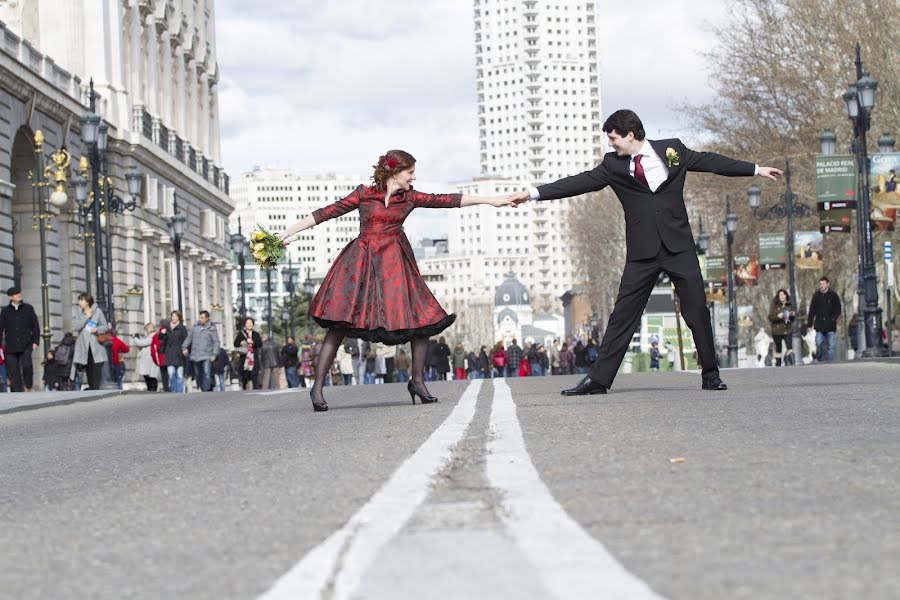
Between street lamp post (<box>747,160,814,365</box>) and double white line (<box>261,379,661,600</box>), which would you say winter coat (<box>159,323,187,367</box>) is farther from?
double white line (<box>261,379,661,600</box>)

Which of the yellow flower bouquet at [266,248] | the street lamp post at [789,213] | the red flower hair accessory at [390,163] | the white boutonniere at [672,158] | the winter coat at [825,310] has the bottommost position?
the winter coat at [825,310]

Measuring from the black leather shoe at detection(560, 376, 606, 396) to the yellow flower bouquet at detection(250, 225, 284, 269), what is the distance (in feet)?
8.43

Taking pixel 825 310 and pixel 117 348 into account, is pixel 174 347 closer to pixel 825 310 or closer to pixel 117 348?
pixel 117 348

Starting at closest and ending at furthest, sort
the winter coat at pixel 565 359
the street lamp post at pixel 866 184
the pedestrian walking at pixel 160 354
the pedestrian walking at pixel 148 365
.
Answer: the street lamp post at pixel 866 184, the pedestrian walking at pixel 160 354, the pedestrian walking at pixel 148 365, the winter coat at pixel 565 359

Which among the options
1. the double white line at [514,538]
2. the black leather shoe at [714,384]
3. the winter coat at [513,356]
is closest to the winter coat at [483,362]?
the winter coat at [513,356]

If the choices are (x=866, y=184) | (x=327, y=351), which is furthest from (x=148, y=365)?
(x=327, y=351)

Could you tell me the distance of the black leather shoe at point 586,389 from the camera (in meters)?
12.1

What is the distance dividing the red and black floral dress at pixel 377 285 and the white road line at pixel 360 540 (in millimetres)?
4960

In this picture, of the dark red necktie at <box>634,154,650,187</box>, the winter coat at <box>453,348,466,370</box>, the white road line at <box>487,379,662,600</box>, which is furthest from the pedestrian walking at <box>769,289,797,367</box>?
the white road line at <box>487,379,662,600</box>

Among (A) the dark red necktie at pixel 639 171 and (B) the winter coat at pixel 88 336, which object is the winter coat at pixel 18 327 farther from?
(A) the dark red necktie at pixel 639 171

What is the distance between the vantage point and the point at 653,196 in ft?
37.8

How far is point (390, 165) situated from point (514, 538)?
7844mm

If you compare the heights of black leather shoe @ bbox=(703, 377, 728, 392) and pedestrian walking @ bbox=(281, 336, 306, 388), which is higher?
pedestrian walking @ bbox=(281, 336, 306, 388)

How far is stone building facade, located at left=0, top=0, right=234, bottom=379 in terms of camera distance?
38719 millimetres
